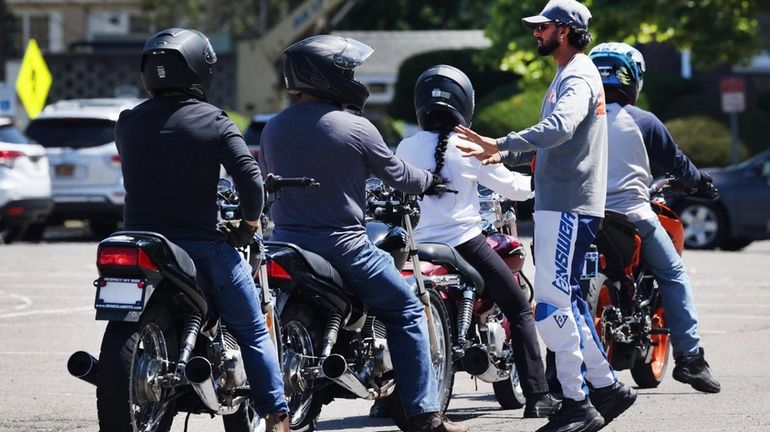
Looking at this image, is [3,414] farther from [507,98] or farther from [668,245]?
[507,98]

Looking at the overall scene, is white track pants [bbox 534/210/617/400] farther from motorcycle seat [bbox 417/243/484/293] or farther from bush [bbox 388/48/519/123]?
bush [bbox 388/48/519/123]

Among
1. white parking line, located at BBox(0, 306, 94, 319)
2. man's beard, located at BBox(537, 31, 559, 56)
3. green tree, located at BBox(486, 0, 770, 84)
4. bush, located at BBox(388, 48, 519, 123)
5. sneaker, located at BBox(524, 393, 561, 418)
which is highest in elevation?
man's beard, located at BBox(537, 31, 559, 56)

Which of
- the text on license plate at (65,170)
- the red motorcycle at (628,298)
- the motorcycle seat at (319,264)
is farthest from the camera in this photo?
the text on license plate at (65,170)

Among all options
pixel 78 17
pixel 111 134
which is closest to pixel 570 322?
pixel 111 134

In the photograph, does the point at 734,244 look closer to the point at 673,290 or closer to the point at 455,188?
the point at 673,290

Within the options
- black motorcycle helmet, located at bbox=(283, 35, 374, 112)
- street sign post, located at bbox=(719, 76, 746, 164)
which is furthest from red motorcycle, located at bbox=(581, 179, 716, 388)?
street sign post, located at bbox=(719, 76, 746, 164)

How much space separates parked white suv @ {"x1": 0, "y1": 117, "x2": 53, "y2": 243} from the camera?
19.8 m

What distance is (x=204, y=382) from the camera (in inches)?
248

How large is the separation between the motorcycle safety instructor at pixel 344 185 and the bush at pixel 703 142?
68.6ft

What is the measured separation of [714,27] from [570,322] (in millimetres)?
20382

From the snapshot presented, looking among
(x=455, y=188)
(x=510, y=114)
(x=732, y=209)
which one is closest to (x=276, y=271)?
(x=455, y=188)

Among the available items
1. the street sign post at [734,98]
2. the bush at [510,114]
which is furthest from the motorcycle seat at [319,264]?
the street sign post at [734,98]

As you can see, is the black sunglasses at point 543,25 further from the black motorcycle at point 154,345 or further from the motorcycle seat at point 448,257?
the black motorcycle at point 154,345

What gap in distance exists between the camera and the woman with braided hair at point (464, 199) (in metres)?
7.79
